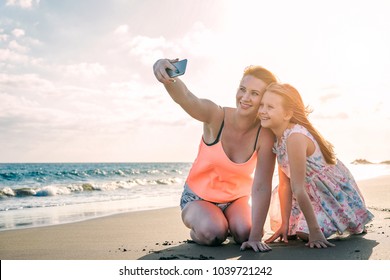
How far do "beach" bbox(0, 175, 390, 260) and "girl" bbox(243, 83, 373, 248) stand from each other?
0.14 m

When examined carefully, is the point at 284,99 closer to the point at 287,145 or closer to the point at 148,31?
the point at 287,145

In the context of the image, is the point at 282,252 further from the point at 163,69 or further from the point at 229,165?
the point at 163,69

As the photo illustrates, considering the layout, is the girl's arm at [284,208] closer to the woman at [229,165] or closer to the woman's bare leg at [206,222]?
the woman at [229,165]

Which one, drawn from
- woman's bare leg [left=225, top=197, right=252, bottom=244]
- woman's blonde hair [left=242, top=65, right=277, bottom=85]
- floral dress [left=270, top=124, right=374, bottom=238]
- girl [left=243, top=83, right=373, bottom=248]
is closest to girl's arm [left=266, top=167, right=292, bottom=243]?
girl [left=243, top=83, right=373, bottom=248]

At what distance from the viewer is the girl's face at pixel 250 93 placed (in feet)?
13.0

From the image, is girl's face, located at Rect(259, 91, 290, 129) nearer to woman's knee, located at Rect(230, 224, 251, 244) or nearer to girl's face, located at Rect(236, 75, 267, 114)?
girl's face, located at Rect(236, 75, 267, 114)

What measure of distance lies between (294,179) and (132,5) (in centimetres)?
410

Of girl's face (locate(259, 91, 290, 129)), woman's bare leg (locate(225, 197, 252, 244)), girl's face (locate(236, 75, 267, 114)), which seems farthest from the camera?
woman's bare leg (locate(225, 197, 252, 244))

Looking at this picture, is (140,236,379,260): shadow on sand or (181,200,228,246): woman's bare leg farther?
(181,200,228,246): woman's bare leg

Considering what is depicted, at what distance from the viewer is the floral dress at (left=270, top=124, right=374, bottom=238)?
4035mm

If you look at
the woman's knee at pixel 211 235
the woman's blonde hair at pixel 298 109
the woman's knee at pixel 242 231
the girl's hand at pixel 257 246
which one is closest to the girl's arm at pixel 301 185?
the woman's blonde hair at pixel 298 109

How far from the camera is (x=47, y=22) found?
7234 mm

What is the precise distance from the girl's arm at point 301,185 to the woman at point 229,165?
30 centimetres
